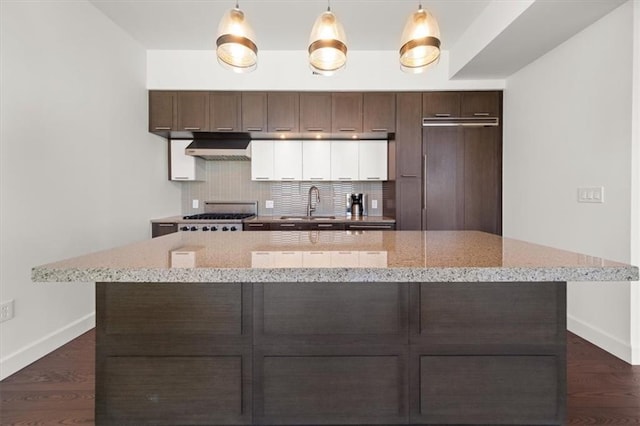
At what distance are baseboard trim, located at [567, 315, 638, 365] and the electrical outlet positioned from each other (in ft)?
13.4

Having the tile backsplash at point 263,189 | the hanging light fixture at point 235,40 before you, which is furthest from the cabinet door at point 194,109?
the hanging light fixture at point 235,40

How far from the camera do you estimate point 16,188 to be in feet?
7.68

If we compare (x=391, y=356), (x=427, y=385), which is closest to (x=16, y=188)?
(x=391, y=356)

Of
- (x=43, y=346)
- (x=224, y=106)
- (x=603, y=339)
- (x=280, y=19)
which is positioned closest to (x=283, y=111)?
(x=224, y=106)

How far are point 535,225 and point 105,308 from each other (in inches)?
143

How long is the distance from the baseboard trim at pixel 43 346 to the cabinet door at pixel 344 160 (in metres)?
2.86

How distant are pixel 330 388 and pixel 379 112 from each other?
3243mm

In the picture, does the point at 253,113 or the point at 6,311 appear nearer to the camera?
the point at 6,311

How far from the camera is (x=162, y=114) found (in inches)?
160

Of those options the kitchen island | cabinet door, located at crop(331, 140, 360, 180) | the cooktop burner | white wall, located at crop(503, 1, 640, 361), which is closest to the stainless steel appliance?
the cooktop burner

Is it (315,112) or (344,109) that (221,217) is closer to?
(315,112)

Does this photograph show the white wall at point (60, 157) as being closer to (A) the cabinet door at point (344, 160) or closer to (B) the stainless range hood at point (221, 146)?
(B) the stainless range hood at point (221, 146)

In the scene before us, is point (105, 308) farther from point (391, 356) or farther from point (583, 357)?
point (583, 357)

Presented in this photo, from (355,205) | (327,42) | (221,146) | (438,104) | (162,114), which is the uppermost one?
(438,104)
